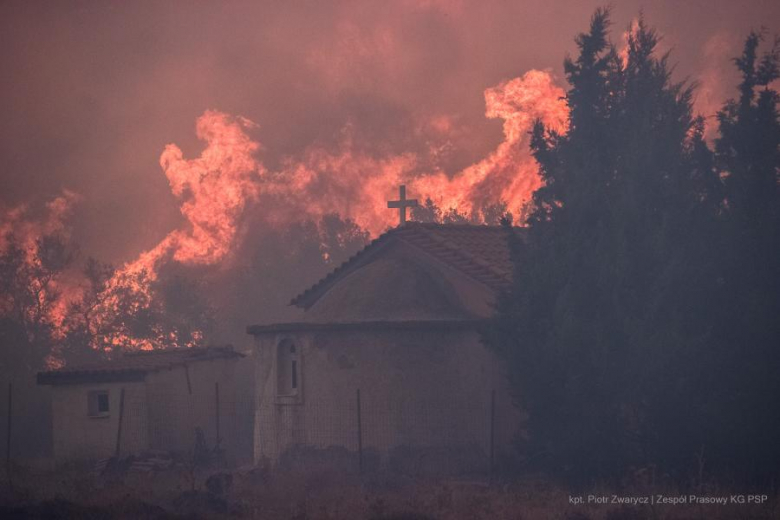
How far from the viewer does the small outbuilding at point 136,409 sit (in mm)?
31156

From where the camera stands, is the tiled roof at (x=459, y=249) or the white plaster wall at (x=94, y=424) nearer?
the tiled roof at (x=459, y=249)

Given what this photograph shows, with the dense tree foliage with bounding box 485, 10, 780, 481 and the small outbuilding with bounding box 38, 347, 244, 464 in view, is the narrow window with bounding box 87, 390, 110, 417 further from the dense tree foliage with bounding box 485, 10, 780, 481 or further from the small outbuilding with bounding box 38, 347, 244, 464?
the dense tree foliage with bounding box 485, 10, 780, 481

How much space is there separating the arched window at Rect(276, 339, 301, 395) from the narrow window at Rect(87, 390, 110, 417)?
32.3 ft

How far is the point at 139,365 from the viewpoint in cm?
3206

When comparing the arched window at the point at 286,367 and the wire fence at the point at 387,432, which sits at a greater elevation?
the arched window at the point at 286,367

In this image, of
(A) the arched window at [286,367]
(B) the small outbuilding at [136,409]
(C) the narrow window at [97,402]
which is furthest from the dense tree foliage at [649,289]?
(C) the narrow window at [97,402]

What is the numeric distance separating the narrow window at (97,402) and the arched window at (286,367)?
388 inches

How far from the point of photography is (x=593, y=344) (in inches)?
752

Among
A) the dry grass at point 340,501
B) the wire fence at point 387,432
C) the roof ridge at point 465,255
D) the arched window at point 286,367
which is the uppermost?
the roof ridge at point 465,255

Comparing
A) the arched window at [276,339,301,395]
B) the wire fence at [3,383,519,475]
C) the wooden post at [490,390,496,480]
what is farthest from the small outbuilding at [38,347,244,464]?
the wooden post at [490,390,496,480]

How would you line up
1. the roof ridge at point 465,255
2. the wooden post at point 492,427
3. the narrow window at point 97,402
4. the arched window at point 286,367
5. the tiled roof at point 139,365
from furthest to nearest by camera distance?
the narrow window at point 97,402 → the tiled roof at point 139,365 → the arched window at point 286,367 → the roof ridge at point 465,255 → the wooden post at point 492,427

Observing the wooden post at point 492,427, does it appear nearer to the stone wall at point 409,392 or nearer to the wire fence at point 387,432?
the wire fence at point 387,432

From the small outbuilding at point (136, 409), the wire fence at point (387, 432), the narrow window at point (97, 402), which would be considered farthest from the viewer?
the narrow window at point (97, 402)

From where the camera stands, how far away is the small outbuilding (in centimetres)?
3116
